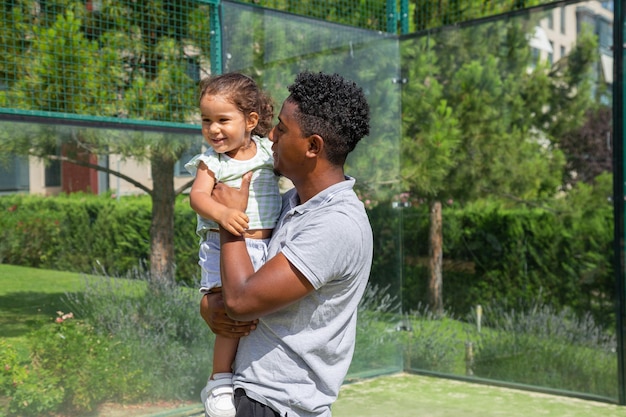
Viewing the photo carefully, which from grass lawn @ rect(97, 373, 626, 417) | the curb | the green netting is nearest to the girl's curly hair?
the green netting

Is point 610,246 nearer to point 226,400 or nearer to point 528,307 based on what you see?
point 528,307

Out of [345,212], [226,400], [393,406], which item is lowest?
[393,406]

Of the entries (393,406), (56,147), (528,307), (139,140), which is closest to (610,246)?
(528,307)

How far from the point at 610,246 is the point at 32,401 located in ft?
10.8

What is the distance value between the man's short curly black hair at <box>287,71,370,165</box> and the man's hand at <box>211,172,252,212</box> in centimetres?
24

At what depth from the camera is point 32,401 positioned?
13.7 feet

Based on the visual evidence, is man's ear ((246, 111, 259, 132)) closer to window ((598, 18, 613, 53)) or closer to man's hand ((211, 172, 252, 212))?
man's hand ((211, 172, 252, 212))

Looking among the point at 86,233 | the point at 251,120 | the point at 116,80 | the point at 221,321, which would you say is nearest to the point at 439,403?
the point at 86,233

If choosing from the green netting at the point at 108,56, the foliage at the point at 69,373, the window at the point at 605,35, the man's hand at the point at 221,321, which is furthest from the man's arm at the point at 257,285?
the window at the point at 605,35

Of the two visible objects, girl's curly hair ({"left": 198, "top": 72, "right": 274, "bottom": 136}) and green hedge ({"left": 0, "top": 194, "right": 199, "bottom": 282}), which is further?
green hedge ({"left": 0, "top": 194, "right": 199, "bottom": 282})

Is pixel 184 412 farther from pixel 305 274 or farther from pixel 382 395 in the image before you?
pixel 305 274

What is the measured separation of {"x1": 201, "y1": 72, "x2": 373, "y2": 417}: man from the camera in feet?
6.05

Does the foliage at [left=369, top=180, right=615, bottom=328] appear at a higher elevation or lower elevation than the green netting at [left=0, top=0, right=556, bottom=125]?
lower

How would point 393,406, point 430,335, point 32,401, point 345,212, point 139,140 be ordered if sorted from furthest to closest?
point 430,335
point 393,406
point 139,140
point 32,401
point 345,212
